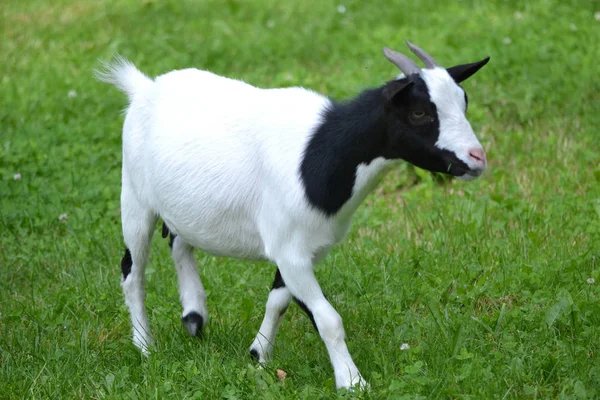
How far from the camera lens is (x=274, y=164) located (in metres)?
4.27

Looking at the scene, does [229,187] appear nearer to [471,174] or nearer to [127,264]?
[127,264]

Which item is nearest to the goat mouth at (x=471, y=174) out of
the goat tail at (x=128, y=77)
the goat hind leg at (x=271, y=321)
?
the goat hind leg at (x=271, y=321)

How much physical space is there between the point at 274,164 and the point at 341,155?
33cm

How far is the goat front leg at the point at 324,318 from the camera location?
13.6ft

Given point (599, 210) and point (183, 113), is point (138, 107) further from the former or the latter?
point (599, 210)

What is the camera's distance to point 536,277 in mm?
5035

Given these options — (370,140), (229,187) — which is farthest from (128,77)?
(370,140)

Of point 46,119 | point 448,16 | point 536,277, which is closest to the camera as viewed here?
point 536,277

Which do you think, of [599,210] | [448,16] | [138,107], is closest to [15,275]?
[138,107]

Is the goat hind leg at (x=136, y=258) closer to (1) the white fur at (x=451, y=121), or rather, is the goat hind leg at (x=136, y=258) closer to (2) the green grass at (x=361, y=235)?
(2) the green grass at (x=361, y=235)

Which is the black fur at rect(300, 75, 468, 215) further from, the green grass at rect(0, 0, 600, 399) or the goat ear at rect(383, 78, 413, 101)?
the green grass at rect(0, 0, 600, 399)

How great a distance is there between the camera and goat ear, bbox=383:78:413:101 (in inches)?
151

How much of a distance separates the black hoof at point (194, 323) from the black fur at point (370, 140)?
1154mm

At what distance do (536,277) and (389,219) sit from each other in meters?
1.53
